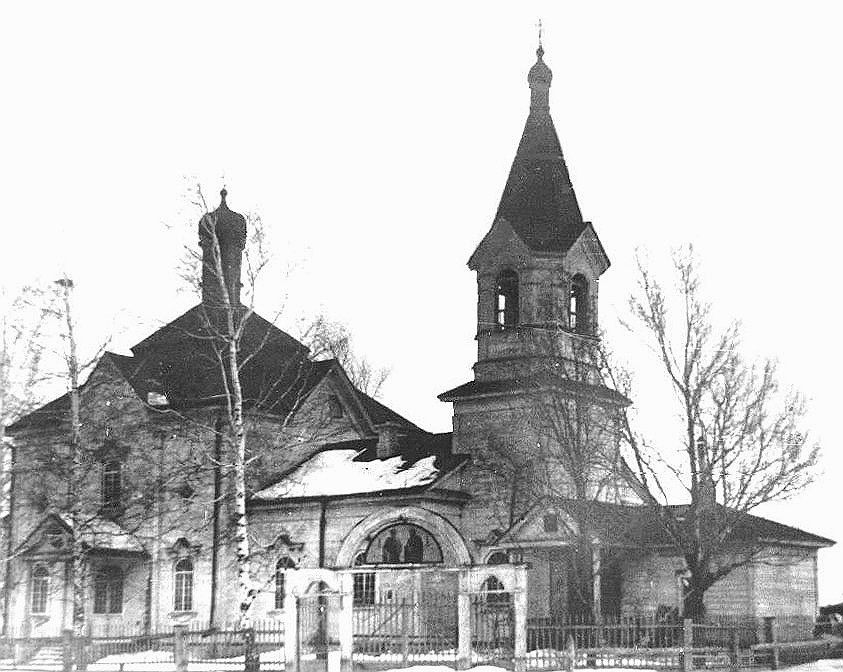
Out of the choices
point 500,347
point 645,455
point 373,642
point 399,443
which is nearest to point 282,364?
point 399,443

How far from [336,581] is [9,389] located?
8569 millimetres

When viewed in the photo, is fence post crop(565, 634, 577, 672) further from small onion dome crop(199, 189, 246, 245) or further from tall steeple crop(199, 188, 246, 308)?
small onion dome crop(199, 189, 246, 245)

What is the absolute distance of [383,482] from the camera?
36.5 meters

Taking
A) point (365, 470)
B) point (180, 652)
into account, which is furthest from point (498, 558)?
point (180, 652)

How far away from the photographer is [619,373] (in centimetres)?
2983

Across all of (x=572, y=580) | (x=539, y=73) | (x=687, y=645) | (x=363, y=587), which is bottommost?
(x=687, y=645)

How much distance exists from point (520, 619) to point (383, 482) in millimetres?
12300

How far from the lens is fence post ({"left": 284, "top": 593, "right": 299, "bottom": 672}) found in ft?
84.1

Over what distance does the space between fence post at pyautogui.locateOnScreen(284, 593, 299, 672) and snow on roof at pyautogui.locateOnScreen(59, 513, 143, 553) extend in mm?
12534

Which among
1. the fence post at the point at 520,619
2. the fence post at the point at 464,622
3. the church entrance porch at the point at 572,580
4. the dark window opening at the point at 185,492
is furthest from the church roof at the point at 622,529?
the dark window opening at the point at 185,492

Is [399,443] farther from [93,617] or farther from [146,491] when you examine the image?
[93,617]

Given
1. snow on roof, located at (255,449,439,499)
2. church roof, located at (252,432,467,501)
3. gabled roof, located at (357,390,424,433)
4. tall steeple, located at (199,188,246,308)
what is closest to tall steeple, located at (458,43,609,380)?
church roof, located at (252,432,467,501)

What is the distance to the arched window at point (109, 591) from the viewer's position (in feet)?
125

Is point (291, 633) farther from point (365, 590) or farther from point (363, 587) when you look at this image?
point (363, 587)
